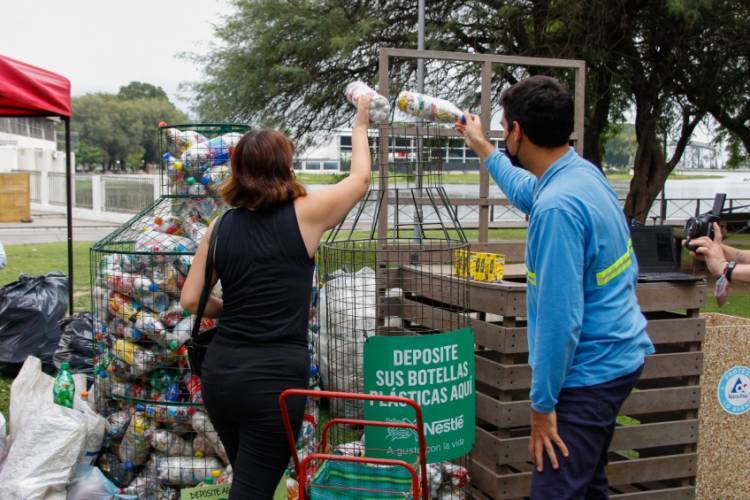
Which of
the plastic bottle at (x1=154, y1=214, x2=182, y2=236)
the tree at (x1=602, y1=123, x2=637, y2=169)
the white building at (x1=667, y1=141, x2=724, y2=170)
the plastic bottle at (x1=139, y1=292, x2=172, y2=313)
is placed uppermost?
the tree at (x1=602, y1=123, x2=637, y2=169)

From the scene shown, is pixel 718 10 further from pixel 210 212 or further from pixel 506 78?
pixel 210 212

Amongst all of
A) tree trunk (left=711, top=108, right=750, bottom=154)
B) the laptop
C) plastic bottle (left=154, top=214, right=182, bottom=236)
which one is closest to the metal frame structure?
the laptop

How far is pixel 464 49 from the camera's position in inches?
552

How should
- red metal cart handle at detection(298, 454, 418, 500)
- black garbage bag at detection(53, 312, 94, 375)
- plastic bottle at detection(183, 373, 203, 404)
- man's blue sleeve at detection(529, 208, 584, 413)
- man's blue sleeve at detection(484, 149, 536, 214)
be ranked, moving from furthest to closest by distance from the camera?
black garbage bag at detection(53, 312, 94, 375) < plastic bottle at detection(183, 373, 203, 404) < man's blue sleeve at detection(484, 149, 536, 214) < red metal cart handle at detection(298, 454, 418, 500) < man's blue sleeve at detection(529, 208, 584, 413)

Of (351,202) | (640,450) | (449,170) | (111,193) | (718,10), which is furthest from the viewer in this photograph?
(111,193)

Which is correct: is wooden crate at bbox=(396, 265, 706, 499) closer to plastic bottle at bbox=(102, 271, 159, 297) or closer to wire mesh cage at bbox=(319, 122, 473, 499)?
wire mesh cage at bbox=(319, 122, 473, 499)

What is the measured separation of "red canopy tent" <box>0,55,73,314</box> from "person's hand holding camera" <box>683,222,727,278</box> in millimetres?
4841

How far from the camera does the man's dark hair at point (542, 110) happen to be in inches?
85.9

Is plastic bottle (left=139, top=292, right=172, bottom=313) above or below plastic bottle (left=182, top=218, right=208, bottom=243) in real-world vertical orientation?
below

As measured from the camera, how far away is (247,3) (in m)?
14.6

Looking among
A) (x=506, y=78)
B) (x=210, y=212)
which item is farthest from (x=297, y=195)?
(x=506, y=78)

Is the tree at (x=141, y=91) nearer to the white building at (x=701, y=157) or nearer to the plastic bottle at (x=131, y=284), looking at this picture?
the white building at (x=701, y=157)

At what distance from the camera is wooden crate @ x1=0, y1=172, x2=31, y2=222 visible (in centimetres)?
2464

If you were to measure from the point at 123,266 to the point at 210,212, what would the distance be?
18.9 inches
